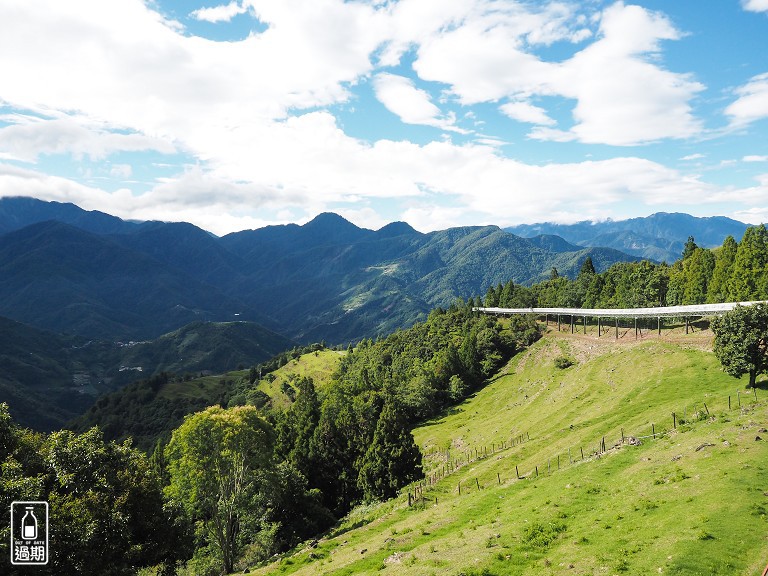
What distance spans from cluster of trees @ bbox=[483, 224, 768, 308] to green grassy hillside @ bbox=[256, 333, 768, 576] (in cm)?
4381

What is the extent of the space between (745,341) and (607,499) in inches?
1405

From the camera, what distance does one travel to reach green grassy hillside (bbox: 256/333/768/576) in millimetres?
23719

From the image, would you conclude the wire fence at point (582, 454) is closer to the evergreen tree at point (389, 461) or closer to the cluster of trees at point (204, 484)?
the evergreen tree at point (389, 461)

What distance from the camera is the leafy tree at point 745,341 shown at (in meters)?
53.1

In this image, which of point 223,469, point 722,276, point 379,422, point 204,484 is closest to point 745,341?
point 379,422

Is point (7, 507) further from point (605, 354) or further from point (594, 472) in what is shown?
point (605, 354)

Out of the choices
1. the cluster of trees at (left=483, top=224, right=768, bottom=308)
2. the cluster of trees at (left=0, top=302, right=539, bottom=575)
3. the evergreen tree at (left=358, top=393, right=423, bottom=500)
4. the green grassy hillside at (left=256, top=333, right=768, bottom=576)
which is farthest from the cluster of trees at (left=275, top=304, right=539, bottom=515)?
the cluster of trees at (left=483, top=224, right=768, bottom=308)

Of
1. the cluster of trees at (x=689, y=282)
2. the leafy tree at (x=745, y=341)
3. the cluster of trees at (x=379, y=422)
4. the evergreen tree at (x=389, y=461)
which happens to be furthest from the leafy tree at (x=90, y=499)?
the cluster of trees at (x=689, y=282)

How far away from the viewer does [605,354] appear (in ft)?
322

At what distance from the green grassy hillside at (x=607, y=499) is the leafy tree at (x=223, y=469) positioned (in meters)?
9.62

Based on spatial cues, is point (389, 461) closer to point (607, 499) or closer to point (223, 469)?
point (223, 469)

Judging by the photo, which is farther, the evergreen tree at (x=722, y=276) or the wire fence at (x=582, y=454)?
the evergreen tree at (x=722, y=276)

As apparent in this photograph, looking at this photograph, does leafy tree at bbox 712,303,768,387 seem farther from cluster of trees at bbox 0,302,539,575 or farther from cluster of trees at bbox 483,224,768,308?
cluster of trees at bbox 483,224,768,308

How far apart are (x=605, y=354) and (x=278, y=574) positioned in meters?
85.2
